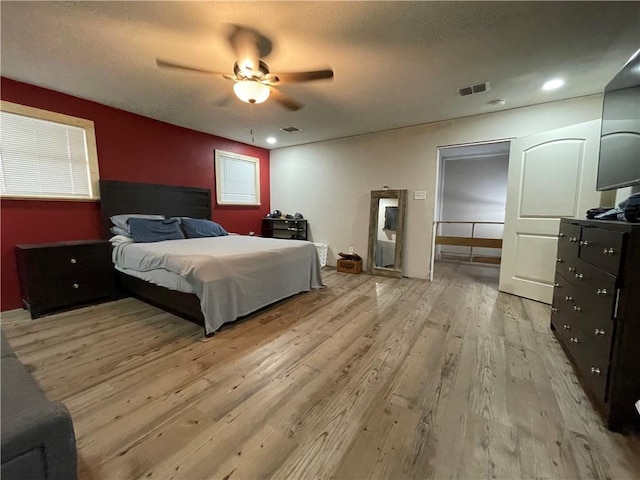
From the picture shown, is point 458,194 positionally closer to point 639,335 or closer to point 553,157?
point 553,157

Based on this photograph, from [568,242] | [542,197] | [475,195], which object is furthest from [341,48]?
[475,195]

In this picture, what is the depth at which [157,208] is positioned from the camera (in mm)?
3852

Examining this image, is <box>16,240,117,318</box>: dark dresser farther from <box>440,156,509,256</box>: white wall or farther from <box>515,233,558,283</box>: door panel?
<box>440,156,509,256</box>: white wall

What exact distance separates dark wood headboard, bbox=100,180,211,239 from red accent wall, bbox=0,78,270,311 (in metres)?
0.14

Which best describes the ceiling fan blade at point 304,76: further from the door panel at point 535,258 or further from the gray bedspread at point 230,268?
the door panel at point 535,258

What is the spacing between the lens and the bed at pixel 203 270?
2311 mm

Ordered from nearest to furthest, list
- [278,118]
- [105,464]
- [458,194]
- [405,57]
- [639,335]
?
1. [105,464]
2. [639,335]
3. [405,57]
4. [278,118]
5. [458,194]

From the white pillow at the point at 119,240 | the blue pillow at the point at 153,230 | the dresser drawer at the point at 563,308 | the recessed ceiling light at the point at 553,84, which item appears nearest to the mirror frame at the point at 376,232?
the recessed ceiling light at the point at 553,84

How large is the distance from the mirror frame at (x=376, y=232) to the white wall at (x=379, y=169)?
11 centimetres

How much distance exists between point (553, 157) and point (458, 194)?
3.34 m

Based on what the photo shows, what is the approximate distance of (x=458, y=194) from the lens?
6250 mm

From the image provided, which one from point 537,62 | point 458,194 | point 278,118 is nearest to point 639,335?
point 537,62

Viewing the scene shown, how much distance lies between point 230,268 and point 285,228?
10.2ft

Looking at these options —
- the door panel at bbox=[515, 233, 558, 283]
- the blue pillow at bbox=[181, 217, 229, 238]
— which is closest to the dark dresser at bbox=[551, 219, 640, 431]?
the door panel at bbox=[515, 233, 558, 283]
